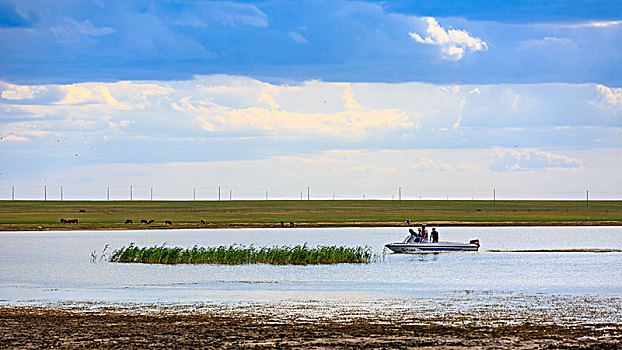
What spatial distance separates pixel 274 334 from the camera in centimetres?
2475

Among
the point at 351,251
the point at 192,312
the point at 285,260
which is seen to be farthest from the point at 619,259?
the point at 192,312

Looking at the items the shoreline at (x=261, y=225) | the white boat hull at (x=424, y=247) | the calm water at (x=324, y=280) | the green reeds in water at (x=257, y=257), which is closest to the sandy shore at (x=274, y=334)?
the calm water at (x=324, y=280)

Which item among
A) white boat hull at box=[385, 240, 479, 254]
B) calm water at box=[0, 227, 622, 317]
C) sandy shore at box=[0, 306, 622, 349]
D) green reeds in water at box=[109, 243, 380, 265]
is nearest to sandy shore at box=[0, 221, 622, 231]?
calm water at box=[0, 227, 622, 317]

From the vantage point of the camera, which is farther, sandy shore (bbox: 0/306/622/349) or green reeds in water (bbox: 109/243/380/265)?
green reeds in water (bbox: 109/243/380/265)

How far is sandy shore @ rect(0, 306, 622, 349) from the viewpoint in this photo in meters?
22.8

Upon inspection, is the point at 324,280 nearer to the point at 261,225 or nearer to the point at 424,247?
the point at 424,247

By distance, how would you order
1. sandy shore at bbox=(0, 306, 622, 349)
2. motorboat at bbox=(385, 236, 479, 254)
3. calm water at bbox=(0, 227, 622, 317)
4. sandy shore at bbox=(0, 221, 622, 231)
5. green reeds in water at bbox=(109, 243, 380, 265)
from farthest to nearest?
sandy shore at bbox=(0, 221, 622, 231) < motorboat at bbox=(385, 236, 479, 254) < green reeds in water at bbox=(109, 243, 380, 265) < calm water at bbox=(0, 227, 622, 317) < sandy shore at bbox=(0, 306, 622, 349)

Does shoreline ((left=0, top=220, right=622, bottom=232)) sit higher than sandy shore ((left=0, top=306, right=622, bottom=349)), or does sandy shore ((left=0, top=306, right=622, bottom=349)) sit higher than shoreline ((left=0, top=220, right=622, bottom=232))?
shoreline ((left=0, top=220, right=622, bottom=232))

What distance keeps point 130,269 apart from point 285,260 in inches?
382

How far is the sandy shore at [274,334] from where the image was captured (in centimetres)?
2284

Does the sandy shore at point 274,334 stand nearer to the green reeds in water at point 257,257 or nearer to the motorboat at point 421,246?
the green reeds in water at point 257,257

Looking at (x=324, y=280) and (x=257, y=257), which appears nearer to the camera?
(x=324, y=280)

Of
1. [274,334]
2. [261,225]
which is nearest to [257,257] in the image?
[274,334]

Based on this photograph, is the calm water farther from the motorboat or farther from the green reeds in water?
the green reeds in water
